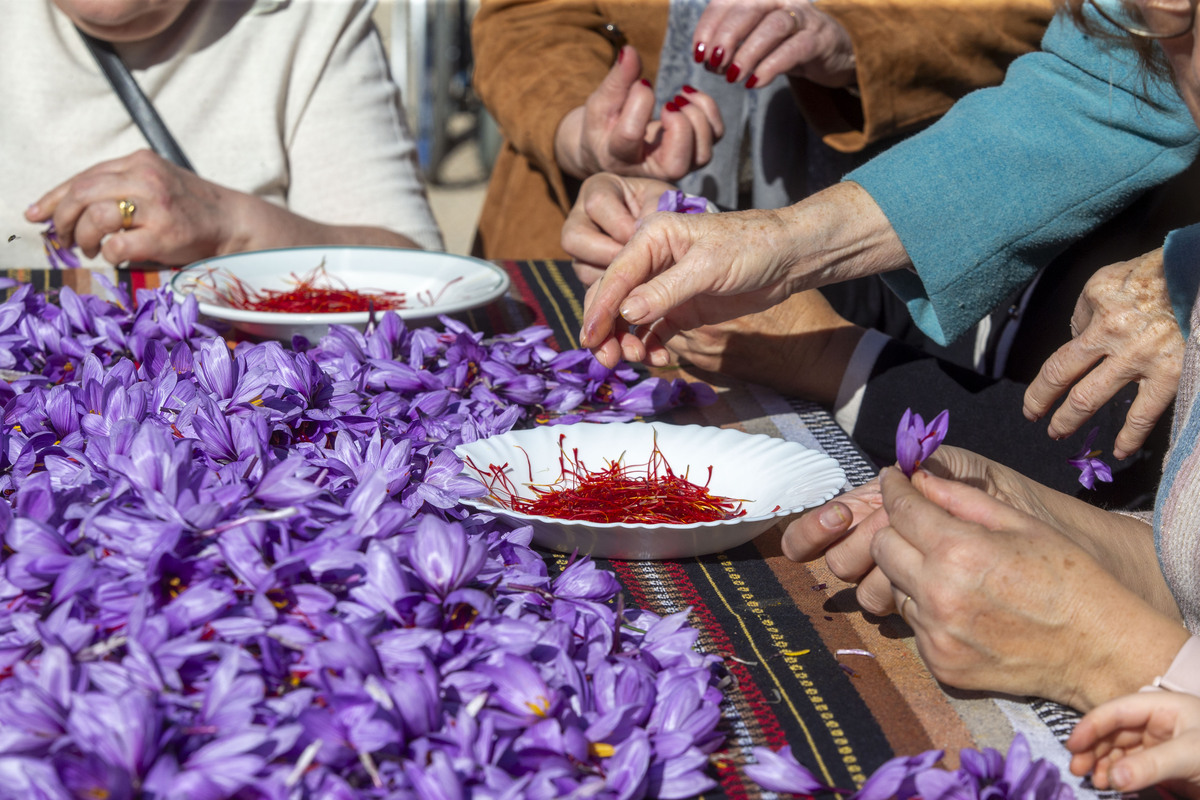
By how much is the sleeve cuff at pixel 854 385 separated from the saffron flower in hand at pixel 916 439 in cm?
55

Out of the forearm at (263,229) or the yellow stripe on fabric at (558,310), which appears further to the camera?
the forearm at (263,229)

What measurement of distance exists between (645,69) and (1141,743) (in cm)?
182

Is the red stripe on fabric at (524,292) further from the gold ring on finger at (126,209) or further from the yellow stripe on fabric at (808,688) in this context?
the yellow stripe on fabric at (808,688)

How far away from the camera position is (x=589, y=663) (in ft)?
1.88

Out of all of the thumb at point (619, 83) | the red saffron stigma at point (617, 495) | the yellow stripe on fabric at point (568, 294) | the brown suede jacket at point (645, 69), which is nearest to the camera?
the red saffron stigma at point (617, 495)

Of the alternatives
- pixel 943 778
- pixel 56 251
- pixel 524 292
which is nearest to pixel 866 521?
pixel 943 778

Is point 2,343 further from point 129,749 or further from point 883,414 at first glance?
point 883,414

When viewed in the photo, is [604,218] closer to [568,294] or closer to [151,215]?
[568,294]

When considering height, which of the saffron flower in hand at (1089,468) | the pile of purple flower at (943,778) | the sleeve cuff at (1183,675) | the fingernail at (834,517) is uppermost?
the fingernail at (834,517)

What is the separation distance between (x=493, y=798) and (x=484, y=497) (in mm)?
324

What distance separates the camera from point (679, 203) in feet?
3.68

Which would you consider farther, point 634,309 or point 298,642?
point 634,309

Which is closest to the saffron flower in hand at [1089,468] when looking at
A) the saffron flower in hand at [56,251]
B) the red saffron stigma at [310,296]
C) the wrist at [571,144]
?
the red saffron stigma at [310,296]

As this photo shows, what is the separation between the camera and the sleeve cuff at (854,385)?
4.05 feet
